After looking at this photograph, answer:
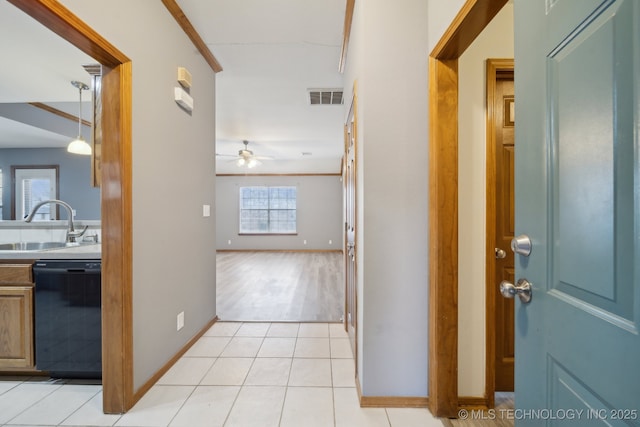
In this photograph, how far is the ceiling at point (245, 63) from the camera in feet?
6.99

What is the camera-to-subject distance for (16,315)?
5.99 feet

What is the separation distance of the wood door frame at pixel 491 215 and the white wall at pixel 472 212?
0.07ft

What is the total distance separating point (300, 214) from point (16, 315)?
6.92m

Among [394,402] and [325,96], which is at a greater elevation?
[325,96]

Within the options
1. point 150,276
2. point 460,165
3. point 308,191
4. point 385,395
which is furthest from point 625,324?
point 308,191

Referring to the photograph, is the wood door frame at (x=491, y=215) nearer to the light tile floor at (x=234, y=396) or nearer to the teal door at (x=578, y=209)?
the light tile floor at (x=234, y=396)

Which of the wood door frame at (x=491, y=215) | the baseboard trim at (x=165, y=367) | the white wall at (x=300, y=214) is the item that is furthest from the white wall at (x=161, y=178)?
the white wall at (x=300, y=214)

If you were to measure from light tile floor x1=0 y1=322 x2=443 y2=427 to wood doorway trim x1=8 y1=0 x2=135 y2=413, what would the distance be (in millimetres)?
208

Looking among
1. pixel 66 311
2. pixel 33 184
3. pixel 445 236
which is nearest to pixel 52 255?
pixel 66 311

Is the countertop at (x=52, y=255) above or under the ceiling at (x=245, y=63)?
under

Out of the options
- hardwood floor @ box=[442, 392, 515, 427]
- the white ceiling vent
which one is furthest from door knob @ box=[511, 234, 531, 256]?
the white ceiling vent

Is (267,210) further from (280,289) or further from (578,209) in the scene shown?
(578,209)

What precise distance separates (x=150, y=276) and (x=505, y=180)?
7.86 feet

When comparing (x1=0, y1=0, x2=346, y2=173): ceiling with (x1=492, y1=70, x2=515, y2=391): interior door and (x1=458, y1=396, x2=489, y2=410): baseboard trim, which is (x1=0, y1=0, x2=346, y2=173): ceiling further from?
(x1=458, y1=396, x2=489, y2=410): baseboard trim
